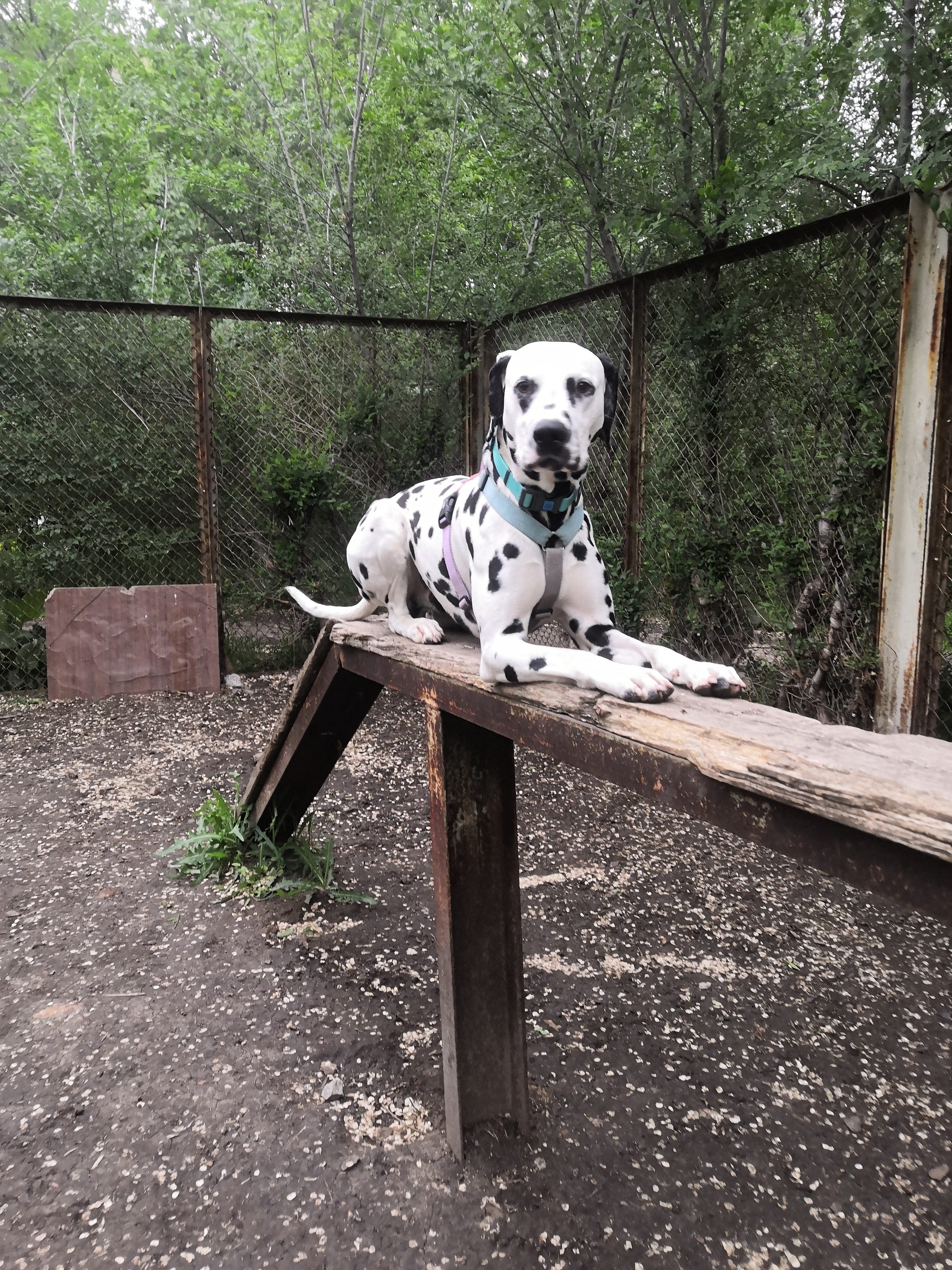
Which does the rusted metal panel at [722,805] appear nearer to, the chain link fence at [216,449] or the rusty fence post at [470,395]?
the chain link fence at [216,449]

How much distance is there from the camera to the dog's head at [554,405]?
1671 millimetres

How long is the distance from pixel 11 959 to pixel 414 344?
4878mm

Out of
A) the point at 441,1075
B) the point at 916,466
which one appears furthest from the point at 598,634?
the point at 916,466

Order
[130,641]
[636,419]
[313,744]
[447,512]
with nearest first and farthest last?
[447,512] → [313,744] → [636,419] → [130,641]

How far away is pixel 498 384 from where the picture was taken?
1860mm

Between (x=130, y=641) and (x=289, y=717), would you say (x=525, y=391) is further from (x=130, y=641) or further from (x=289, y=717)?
(x=130, y=641)

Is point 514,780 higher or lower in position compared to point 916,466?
lower

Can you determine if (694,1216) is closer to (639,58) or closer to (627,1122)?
(627,1122)

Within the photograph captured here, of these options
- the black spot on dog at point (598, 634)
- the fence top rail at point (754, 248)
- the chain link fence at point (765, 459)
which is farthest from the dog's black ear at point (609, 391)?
the fence top rail at point (754, 248)

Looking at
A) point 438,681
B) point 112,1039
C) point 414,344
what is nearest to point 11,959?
point 112,1039

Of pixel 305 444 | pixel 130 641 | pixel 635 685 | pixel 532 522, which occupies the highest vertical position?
pixel 305 444

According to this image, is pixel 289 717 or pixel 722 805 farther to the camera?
pixel 289 717

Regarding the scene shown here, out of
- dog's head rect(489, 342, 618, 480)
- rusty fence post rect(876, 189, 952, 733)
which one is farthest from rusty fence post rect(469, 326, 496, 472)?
dog's head rect(489, 342, 618, 480)

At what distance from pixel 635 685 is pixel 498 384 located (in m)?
0.81
